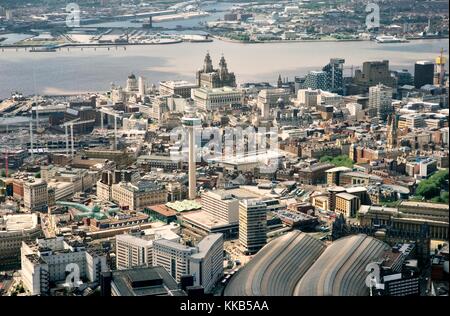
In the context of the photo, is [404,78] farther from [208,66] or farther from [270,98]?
[208,66]

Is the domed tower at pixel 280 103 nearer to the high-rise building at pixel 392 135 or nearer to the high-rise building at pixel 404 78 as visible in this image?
the high-rise building at pixel 392 135

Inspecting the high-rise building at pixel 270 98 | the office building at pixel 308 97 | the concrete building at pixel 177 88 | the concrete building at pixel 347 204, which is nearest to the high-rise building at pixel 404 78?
the office building at pixel 308 97

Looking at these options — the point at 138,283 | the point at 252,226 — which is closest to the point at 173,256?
the point at 138,283

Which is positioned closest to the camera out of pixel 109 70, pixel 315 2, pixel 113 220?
pixel 113 220

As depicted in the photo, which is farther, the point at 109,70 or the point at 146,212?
the point at 109,70

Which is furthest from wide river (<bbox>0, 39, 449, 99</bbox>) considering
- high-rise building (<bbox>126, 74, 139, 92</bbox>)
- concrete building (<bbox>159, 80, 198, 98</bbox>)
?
concrete building (<bbox>159, 80, 198, 98</bbox>)
